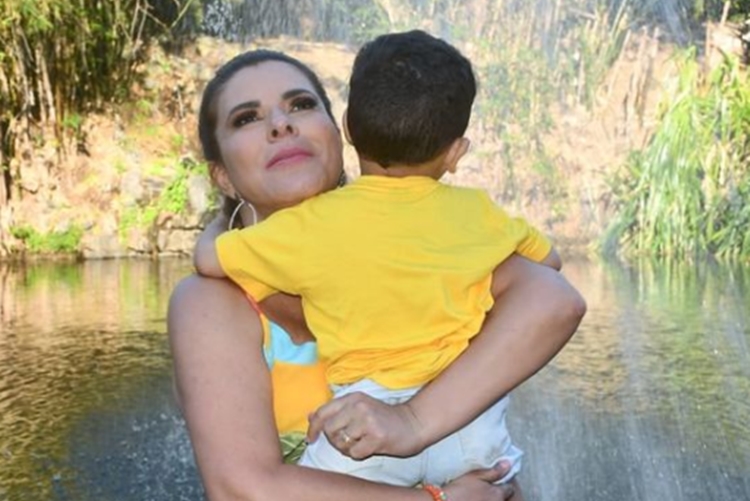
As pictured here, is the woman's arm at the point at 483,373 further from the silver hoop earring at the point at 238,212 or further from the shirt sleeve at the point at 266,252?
the silver hoop earring at the point at 238,212

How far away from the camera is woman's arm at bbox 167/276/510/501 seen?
1464 mm

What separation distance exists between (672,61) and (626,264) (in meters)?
2.38

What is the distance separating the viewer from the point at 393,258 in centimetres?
152

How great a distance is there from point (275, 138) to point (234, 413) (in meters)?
0.35

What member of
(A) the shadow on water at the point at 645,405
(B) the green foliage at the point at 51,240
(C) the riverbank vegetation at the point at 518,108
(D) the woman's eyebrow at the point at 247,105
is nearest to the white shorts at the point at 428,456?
(D) the woman's eyebrow at the point at 247,105

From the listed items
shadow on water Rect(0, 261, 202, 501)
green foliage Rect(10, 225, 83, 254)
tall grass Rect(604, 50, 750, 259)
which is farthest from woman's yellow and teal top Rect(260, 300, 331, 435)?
green foliage Rect(10, 225, 83, 254)

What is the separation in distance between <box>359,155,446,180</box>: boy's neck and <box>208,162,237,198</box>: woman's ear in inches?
7.8

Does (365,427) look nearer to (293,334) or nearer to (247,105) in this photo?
(293,334)

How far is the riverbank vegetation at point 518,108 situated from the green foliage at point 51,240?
0.02 metres

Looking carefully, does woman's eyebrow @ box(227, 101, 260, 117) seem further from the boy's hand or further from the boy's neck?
the boy's hand

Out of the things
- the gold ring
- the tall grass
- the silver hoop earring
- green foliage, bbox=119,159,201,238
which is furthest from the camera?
green foliage, bbox=119,159,201,238

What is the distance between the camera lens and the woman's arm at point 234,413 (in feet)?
4.80

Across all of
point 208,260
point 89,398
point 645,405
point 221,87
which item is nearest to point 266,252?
point 208,260

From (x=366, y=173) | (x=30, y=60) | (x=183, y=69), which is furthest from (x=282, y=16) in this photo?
(x=366, y=173)
